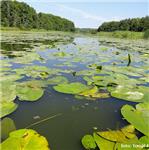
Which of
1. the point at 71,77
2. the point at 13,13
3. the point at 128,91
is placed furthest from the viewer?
the point at 13,13

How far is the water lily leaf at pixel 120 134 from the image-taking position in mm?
1169

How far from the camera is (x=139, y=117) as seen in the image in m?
1.48

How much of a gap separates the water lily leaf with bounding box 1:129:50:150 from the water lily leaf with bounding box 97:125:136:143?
0.36m

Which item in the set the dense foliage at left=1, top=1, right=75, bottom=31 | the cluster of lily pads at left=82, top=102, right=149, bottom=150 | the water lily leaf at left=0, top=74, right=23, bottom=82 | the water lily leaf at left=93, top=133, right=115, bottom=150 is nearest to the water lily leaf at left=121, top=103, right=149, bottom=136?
the cluster of lily pads at left=82, top=102, right=149, bottom=150

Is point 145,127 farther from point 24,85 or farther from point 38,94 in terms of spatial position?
point 24,85

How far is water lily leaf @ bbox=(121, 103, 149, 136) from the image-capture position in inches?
52.7

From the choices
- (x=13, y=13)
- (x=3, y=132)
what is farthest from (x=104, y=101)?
(x=13, y=13)

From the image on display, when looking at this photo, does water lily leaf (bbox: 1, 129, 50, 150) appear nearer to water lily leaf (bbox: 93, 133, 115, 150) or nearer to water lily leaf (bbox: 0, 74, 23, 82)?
water lily leaf (bbox: 93, 133, 115, 150)

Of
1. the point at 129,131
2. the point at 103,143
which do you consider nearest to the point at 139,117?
the point at 129,131

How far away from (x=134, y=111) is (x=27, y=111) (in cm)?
87

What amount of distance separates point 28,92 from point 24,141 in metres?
0.84

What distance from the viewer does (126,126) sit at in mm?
1368

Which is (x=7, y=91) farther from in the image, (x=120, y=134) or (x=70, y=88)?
(x=120, y=134)

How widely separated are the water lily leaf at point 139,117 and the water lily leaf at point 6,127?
2.72ft
